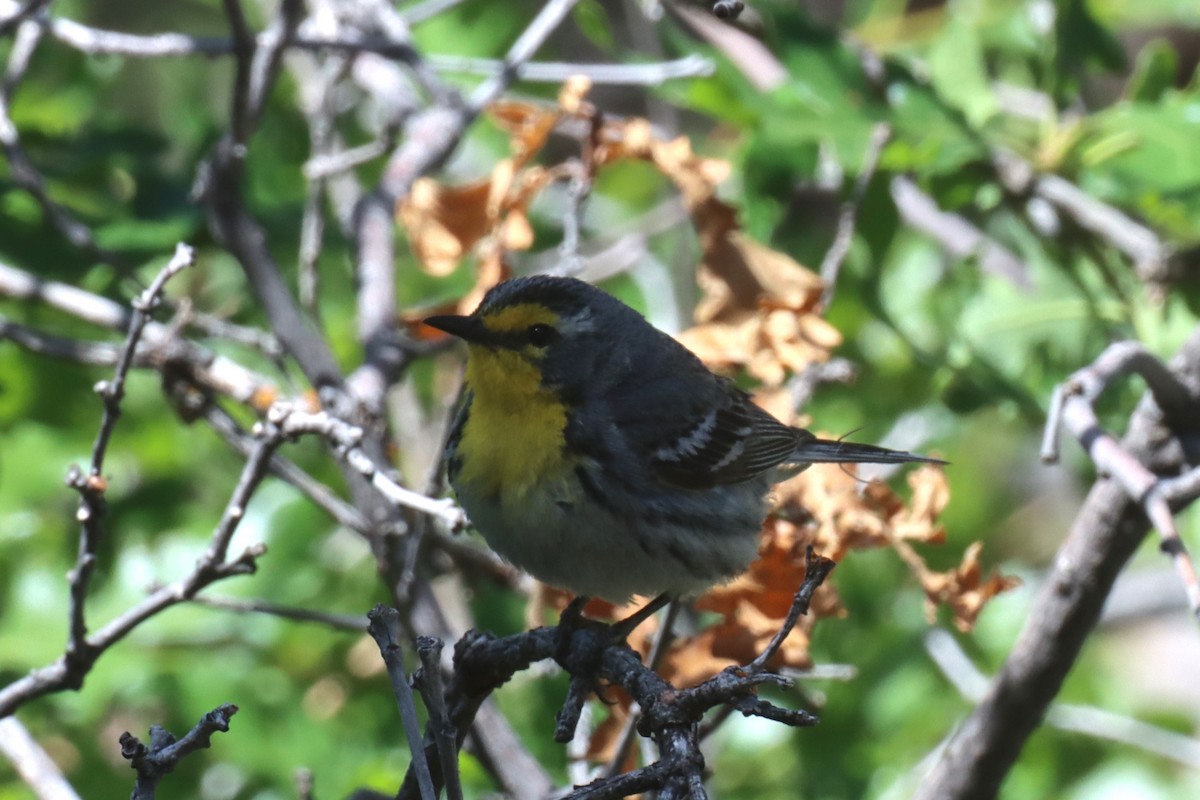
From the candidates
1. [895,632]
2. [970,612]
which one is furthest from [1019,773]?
[970,612]

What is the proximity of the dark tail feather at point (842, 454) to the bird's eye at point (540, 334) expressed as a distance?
737 millimetres

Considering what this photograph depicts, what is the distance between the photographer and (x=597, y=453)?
9.75 ft

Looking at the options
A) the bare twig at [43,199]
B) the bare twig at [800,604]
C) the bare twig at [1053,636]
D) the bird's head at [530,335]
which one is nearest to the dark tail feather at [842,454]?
the bare twig at [1053,636]

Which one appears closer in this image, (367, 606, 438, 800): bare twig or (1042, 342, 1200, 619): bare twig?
(367, 606, 438, 800): bare twig

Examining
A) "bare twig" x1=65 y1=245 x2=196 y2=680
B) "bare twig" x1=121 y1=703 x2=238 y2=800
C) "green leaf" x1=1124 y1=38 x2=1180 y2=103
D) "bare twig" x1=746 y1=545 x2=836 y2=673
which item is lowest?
"bare twig" x1=746 y1=545 x2=836 y2=673

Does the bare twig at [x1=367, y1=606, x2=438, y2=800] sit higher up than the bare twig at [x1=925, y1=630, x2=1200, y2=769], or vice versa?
the bare twig at [x1=367, y1=606, x2=438, y2=800]

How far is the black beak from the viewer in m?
2.97

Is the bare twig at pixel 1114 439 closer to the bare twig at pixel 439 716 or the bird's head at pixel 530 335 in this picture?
the bird's head at pixel 530 335

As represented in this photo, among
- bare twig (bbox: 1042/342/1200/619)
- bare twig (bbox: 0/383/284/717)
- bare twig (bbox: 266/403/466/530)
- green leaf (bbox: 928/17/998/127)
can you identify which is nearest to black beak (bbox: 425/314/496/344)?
bare twig (bbox: 266/403/466/530)

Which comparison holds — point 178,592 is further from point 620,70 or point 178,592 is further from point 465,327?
point 620,70

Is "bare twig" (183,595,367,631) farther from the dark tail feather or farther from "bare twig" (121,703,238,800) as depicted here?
the dark tail feather

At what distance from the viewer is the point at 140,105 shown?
7.53m

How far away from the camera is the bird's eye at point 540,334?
10.2 feet

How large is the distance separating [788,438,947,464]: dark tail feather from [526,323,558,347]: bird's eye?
29.0 inches
